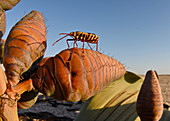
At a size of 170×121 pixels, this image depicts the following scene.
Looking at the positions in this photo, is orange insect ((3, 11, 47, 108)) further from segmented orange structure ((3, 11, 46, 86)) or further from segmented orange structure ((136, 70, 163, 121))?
segmented orange structure ((136, 70, 163, 121))

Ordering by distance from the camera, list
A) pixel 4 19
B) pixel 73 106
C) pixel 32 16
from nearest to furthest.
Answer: pixel 32 16 → pixel 4 19 → pixel 73 106

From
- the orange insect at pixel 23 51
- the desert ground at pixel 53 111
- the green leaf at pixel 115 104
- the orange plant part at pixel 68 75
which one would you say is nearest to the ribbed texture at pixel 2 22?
the orange insect at pixel 23 51

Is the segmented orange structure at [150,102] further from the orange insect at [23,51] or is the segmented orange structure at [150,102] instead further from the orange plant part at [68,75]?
the orange insect at [23,51]

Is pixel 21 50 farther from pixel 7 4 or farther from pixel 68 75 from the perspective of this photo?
pixel 7 4

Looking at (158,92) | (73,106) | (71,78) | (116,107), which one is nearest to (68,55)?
(71,78)

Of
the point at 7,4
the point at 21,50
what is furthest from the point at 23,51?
the point at 7,4

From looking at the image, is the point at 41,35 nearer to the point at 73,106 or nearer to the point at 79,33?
the point at 79,33
